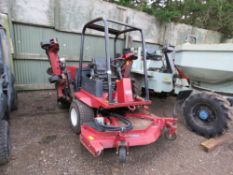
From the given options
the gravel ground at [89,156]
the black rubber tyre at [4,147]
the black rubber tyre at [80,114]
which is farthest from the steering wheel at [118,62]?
the black rubber tyre at [4,147]

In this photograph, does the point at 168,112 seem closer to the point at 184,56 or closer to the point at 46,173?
the point at 184,56

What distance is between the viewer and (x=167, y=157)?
2121 millimetres

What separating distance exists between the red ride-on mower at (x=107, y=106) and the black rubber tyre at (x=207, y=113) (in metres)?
0.67

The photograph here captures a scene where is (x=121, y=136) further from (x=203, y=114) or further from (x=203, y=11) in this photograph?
(x=203, y=11)

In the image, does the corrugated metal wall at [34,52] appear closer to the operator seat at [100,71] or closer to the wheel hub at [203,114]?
the operator seat at [100,71]

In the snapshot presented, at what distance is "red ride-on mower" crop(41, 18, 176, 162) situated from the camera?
1873mm

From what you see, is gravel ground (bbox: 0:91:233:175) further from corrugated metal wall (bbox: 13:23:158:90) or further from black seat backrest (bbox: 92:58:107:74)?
corrugated metal wall (bbox: 13:23:158:90)

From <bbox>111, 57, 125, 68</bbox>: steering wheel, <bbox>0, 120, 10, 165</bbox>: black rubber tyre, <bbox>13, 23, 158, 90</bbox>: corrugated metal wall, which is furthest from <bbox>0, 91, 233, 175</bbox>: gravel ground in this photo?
<bbox>13, 23, 158, 90</bbox>: corrugated metal wall

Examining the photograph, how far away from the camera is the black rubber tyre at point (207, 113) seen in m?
2.40

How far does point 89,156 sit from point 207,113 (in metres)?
1.93

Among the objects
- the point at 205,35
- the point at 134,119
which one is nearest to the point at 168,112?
the point at 134,119

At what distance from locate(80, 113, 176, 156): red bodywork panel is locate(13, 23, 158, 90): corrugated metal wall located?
327 cm

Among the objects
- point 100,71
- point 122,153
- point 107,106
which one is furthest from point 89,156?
point 100,71

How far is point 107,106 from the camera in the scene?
2023 mm
